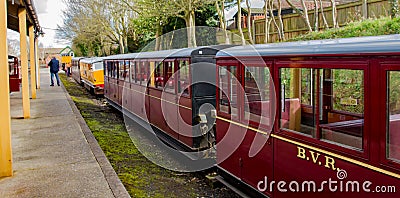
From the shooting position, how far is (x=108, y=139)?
10656mm

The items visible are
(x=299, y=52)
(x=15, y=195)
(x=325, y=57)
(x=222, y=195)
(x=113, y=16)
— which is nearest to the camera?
(x=325, y=57)

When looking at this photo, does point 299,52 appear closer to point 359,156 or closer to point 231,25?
point 359,156

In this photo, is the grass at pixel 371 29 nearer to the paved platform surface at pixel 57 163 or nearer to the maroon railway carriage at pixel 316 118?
the maroon railway carriage at pixel 316 118

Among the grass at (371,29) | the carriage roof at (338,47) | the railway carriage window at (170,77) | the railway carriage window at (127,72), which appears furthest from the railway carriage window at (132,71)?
the carriage roof at (338,47)

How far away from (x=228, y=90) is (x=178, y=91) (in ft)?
8.31

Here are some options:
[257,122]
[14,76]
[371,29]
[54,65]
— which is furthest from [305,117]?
[54,65]

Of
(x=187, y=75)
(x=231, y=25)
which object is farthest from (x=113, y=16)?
(x=187, y=75)

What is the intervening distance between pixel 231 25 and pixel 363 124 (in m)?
30.3

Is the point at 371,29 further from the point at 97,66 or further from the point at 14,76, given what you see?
the point at 97,66

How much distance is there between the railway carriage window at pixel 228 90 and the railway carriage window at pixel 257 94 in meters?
0.34

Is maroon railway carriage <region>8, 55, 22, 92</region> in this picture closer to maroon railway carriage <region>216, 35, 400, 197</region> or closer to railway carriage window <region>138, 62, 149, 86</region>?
railway carriage window <region>138, 62, 149, 86</region>

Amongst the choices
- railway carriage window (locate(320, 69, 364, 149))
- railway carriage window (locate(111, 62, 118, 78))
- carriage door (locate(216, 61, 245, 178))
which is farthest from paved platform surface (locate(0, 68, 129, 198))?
railway carriage window (locate(111, 62, 118, 78))

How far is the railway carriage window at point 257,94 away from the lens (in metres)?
5.09

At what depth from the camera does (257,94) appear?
537cm
